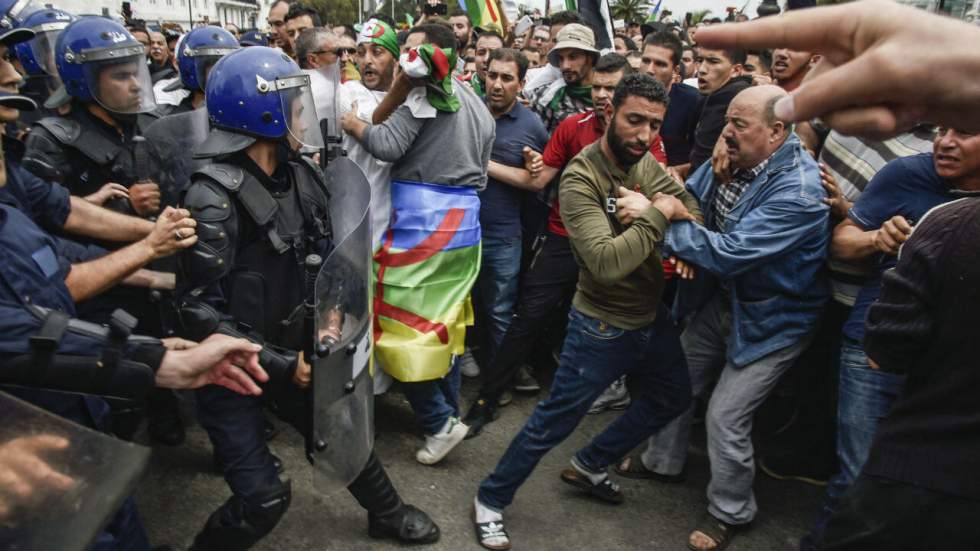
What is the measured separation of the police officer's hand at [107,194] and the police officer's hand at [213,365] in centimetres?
165

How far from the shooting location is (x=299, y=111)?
2.65m

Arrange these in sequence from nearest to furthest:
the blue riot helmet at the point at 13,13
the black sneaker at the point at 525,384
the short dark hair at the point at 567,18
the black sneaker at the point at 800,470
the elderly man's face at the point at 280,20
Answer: the black sneaker at the point at 800,470
the blue riot helmet at the point at 13,13
the black sneaker at the point at 525,384
the short dark hair at the point at 567,18
the elderly man's face at the point at 280,20

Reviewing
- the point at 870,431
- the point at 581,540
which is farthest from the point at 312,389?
the point at 870,431

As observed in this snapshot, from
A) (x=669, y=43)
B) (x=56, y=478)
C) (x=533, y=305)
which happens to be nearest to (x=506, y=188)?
(x=533, y=305)

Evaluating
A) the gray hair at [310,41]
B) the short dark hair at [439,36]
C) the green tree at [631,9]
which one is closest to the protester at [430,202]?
the short dark hair at [439,36]

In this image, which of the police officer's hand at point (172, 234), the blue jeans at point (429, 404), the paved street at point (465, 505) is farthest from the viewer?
the blue jeans at point (429, 404)

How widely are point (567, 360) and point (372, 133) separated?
1561mm

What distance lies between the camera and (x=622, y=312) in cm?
289

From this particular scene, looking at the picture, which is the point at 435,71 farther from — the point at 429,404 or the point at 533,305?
the point at 429,404

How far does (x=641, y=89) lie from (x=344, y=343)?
5.45ft

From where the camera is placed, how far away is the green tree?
92.8 ft

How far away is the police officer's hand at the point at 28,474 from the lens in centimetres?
113

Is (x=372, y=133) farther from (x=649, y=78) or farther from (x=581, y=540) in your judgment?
(x=581, y=540)

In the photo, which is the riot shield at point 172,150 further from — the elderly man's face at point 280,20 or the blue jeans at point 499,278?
the elderly man's face at point 280,20
